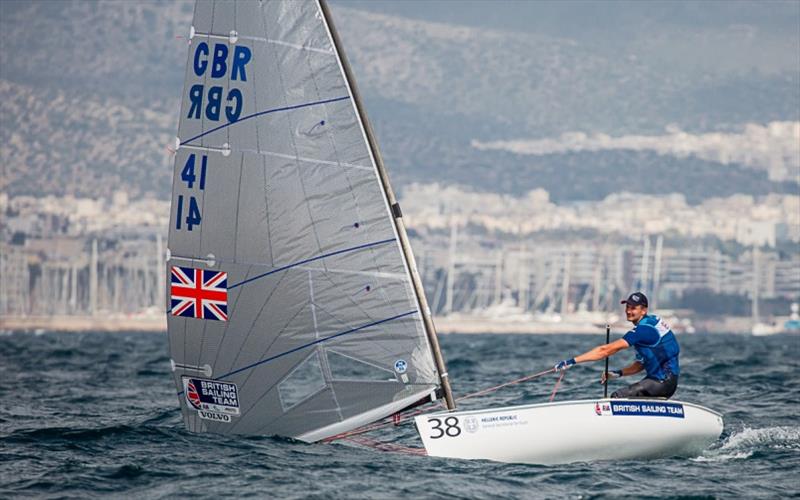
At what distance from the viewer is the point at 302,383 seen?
1517 centimetres

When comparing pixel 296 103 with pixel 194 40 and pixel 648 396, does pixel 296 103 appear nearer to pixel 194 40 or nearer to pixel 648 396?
pixel 194 40

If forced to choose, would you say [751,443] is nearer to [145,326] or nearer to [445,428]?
[445,428]

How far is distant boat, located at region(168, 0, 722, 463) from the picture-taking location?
1457cm

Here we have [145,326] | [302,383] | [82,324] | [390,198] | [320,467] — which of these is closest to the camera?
[320,467]

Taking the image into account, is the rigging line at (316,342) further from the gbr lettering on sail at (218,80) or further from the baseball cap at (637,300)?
the gbr lettering on sail at (218,80)

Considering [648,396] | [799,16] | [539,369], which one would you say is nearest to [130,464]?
[648,396]

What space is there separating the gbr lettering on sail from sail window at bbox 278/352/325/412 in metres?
2.69

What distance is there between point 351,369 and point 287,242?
1489 mm

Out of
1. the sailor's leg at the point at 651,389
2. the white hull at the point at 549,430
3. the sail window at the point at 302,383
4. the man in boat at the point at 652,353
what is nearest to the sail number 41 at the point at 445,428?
the white hull at the point at 549,430

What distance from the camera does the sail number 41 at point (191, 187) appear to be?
49.8 ft

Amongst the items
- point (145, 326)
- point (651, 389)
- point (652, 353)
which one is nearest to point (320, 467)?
point (651, 389)

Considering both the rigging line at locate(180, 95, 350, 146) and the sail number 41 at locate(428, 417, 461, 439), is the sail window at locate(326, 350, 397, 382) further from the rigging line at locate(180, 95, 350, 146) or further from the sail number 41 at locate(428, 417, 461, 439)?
the rigging line at locate(180, 95, 350, 146)

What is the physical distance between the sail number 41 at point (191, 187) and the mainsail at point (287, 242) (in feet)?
0.05

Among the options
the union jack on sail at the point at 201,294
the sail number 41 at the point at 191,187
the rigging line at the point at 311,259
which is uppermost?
the sail number 41 at the point at 191,187
